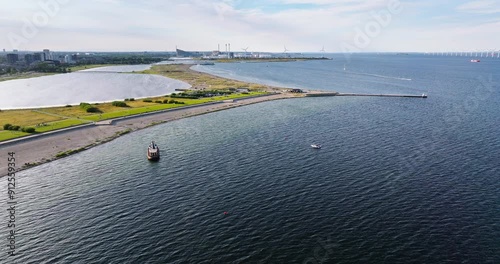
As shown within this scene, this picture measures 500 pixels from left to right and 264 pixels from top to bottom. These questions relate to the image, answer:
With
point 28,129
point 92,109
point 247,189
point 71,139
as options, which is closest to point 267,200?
point 247,189

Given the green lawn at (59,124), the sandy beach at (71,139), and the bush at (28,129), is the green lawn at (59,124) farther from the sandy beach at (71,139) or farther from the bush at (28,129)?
the sandy beach at (71,139)

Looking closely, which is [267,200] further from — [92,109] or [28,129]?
[92,109]

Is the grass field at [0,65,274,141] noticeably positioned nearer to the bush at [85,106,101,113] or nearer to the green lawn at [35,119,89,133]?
the green lawn at [35,119,89,133]

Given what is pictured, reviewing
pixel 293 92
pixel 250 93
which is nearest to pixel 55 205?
pixel 250 93

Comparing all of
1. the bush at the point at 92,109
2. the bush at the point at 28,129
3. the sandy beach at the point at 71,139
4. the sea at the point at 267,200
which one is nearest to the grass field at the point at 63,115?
the bush at the point at 28,129

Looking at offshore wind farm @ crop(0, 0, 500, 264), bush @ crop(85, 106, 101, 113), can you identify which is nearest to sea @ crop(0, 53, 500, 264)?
offshore wind farm @ crop(0, 0, 500, 264)
